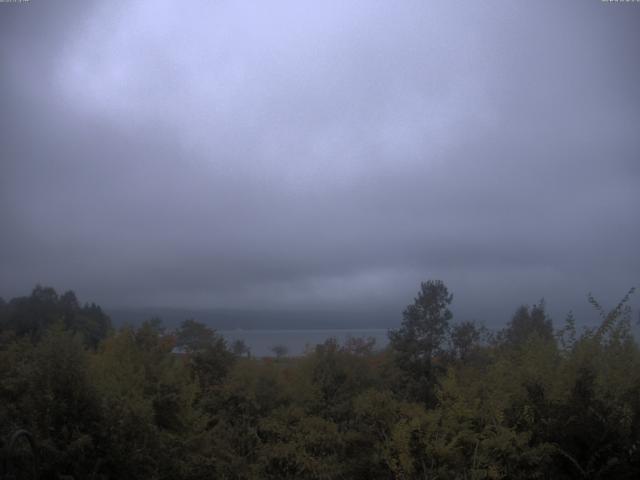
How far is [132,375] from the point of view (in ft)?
34.1

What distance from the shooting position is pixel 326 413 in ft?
39.9

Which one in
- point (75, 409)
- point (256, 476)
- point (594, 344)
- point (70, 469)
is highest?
point (594, 344)

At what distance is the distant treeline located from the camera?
845 centimetres

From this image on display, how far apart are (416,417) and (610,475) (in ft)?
9.65

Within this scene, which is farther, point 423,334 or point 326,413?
point 423,334

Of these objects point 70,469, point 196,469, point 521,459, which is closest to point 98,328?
point 196,469

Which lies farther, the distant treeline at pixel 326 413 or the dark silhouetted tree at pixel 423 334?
the dark silhouetted tree at pixel 423 334

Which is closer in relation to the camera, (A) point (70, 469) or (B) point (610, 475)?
(A) point (70, 469)

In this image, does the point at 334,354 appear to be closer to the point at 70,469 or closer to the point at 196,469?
the point at 196,469

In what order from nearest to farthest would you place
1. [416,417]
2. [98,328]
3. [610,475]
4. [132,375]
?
[610,475] → [416,417] → [132,375] → [98,328]

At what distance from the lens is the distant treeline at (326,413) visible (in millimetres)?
8445

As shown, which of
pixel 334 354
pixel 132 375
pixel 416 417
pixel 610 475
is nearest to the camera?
pixel 610 475

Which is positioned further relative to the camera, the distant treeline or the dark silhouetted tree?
the dark silhouetted tree

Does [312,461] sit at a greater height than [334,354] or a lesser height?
lesser
